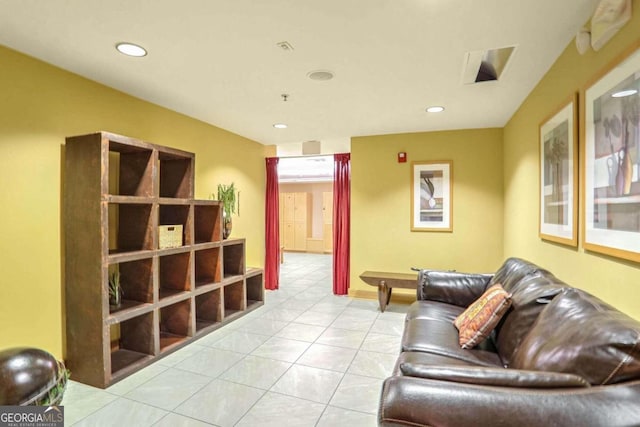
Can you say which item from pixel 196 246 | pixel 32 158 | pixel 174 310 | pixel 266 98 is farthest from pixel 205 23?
pixel 174 310

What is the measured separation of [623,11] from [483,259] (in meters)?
3.23

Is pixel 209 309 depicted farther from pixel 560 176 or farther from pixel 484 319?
pixel 560 176

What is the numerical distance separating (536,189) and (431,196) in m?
1.63

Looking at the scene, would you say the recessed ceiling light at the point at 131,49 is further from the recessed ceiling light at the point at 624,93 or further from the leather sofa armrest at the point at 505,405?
the recessed ceiling light at the point at 624,93

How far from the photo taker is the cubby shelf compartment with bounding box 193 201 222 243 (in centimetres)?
349

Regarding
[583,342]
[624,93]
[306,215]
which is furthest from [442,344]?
[306,215]

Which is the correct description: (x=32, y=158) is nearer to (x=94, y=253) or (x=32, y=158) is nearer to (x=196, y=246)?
(x=94, y=253)

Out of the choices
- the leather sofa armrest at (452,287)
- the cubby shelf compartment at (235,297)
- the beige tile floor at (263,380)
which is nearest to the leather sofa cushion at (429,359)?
the beige tile floor at (263,380)

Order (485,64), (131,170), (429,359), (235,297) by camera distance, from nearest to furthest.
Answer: (429,359) → (485,64) → (131,170) → (235,297)

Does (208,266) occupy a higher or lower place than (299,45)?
lower

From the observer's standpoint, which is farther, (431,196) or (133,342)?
(431,196)

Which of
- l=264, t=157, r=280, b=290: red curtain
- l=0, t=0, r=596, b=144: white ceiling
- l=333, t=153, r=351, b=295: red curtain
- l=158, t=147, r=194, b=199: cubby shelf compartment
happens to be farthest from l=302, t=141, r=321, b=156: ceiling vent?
l=158, t=147, r=194, b=199: cubby shelf compartment

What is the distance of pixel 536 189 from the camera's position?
2709mm

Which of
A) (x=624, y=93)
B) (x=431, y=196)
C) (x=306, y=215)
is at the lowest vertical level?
(x=306, y=215)
